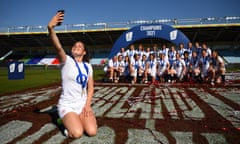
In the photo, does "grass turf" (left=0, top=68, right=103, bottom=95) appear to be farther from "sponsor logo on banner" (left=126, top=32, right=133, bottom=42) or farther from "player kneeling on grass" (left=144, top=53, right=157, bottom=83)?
"player kneeling on grass" (left=144, top=53, right=157, bottom=83)

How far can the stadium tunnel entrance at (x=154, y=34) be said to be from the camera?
39.1 feet

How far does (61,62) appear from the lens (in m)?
3.39

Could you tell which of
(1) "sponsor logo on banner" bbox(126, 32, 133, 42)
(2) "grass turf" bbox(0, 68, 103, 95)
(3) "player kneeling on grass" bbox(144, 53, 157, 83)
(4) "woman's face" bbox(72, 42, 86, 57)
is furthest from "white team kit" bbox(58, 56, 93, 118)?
(1) "sponsor logo on banner" bbox(126, 32, 133, 42)

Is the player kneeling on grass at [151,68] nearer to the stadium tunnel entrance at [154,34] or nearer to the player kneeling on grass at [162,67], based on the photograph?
the player kneeling on grass at [162,67]

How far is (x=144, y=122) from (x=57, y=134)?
1.61 m

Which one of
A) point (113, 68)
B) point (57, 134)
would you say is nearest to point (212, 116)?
point (57, 134)

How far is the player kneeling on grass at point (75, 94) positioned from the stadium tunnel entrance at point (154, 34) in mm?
9026

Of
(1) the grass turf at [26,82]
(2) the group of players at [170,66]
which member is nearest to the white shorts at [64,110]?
(1) the grass turf at [26,82]

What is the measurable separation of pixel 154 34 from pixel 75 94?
31.5 ft

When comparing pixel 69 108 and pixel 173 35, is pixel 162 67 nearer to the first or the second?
pixel 173 35

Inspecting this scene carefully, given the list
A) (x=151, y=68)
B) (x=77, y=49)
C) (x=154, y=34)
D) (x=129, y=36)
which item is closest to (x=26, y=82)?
(x=129, y=36)

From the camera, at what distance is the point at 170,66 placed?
10.9 meters

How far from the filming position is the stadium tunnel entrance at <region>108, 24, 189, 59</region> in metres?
11.9

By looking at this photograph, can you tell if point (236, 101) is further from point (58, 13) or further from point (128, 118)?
point (58, 13)
